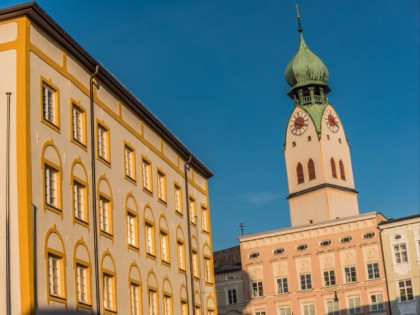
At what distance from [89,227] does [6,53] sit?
829cm

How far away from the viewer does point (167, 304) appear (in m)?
44.3

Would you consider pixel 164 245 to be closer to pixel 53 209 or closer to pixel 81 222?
pixel 81 222

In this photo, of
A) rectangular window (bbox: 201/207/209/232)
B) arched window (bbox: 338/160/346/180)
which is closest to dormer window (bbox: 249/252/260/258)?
arched window (bbox: 338/160/346/180)

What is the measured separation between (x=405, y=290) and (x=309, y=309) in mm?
10649

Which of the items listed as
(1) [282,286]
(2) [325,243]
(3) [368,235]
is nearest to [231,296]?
(1) [282,286]

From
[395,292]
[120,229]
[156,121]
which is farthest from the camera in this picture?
[395,292]

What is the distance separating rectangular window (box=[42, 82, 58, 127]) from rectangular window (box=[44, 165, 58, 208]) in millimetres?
1936

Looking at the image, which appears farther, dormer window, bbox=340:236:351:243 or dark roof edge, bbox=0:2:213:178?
dormer window, bbox=340:236:351:243

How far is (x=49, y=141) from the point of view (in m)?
32.1

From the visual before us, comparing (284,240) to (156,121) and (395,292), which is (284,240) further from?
(156,121)

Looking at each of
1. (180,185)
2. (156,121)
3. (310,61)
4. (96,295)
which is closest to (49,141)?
(96,295)

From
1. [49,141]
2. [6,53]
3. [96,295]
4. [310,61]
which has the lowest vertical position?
[96,295]

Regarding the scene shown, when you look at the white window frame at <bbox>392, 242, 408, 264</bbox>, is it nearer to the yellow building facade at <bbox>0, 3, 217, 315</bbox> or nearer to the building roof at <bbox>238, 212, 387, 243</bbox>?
the building roof at <bbox>238, 212, 387, 243</bbox>

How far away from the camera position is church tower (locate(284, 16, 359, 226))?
347 feet
